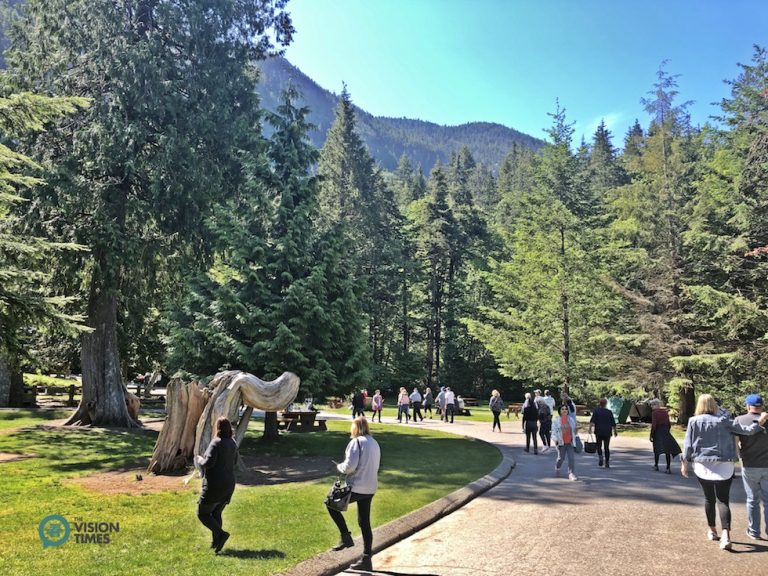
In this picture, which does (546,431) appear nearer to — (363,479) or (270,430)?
(270,430)

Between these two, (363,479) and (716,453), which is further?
(716,453)

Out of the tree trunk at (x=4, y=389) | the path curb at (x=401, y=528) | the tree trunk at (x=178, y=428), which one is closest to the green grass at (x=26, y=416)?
the tree trunk at (x=4, y=389)

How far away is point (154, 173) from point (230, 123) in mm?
3106

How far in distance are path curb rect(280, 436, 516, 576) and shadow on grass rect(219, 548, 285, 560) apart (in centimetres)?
47

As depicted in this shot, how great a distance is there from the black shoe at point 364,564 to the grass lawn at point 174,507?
600 mm

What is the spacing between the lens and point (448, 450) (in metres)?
16.5

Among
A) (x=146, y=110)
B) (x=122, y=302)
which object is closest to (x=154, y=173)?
(x=146, y=110)

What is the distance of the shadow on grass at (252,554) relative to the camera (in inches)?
264

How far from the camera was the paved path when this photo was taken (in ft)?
21.5

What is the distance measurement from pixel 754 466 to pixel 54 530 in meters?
9.21

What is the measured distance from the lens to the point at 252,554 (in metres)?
6.83

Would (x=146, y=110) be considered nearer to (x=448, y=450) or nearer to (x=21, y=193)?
(x=21, y=193)

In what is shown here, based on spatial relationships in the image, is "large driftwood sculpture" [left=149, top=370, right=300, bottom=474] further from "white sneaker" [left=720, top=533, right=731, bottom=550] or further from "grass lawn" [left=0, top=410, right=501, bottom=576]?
"white sneaker" [left=720, top=533, right=731, bottom=550]

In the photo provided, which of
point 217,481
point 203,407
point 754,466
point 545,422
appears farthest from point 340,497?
point 545,422
